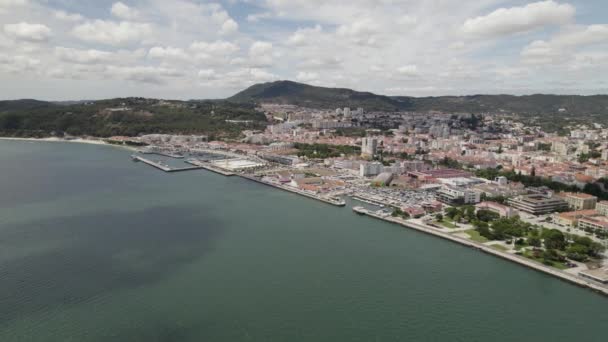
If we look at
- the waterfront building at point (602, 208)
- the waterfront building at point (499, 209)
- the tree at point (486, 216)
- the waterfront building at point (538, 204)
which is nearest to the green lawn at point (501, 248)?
the tree at point (486, 216)

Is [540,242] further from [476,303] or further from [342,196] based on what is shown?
[342,196]

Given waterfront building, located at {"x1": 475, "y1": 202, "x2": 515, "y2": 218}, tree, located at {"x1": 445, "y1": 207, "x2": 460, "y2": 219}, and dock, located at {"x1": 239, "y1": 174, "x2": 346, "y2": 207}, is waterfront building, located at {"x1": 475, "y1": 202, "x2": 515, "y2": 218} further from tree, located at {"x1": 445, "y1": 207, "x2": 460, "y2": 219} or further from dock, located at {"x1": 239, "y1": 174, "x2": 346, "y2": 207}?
dock, located at {"x1": 239, "y1": 174, "x2": 346, "y2": 207}

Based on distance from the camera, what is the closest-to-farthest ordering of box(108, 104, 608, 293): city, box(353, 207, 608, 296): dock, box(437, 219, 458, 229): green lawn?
1. box(353, 207, 608, 296): dock
2. box(108, 104, 608, 293): city
3. box(437, 219, 458, 229): green lawn

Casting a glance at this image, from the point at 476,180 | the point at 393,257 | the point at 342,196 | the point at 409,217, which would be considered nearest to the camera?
the point at 393,257

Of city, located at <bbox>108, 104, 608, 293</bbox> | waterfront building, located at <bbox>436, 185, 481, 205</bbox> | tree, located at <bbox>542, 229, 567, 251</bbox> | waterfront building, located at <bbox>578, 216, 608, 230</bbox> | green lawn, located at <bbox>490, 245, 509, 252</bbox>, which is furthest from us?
waterfront building, located at <bbox>436, 185, 481, 205</bbox>

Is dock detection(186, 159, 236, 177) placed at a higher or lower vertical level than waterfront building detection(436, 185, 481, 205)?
lower

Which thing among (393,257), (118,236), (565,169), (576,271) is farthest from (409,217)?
(565,169)

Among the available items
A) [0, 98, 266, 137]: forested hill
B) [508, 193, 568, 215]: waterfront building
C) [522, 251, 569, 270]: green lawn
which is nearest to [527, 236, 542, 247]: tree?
[522, 251, 569, 270]: green lawn

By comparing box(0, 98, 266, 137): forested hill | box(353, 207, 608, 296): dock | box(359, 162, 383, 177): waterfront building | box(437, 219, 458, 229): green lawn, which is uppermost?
box(0, 98, 266, 137): forested hill
